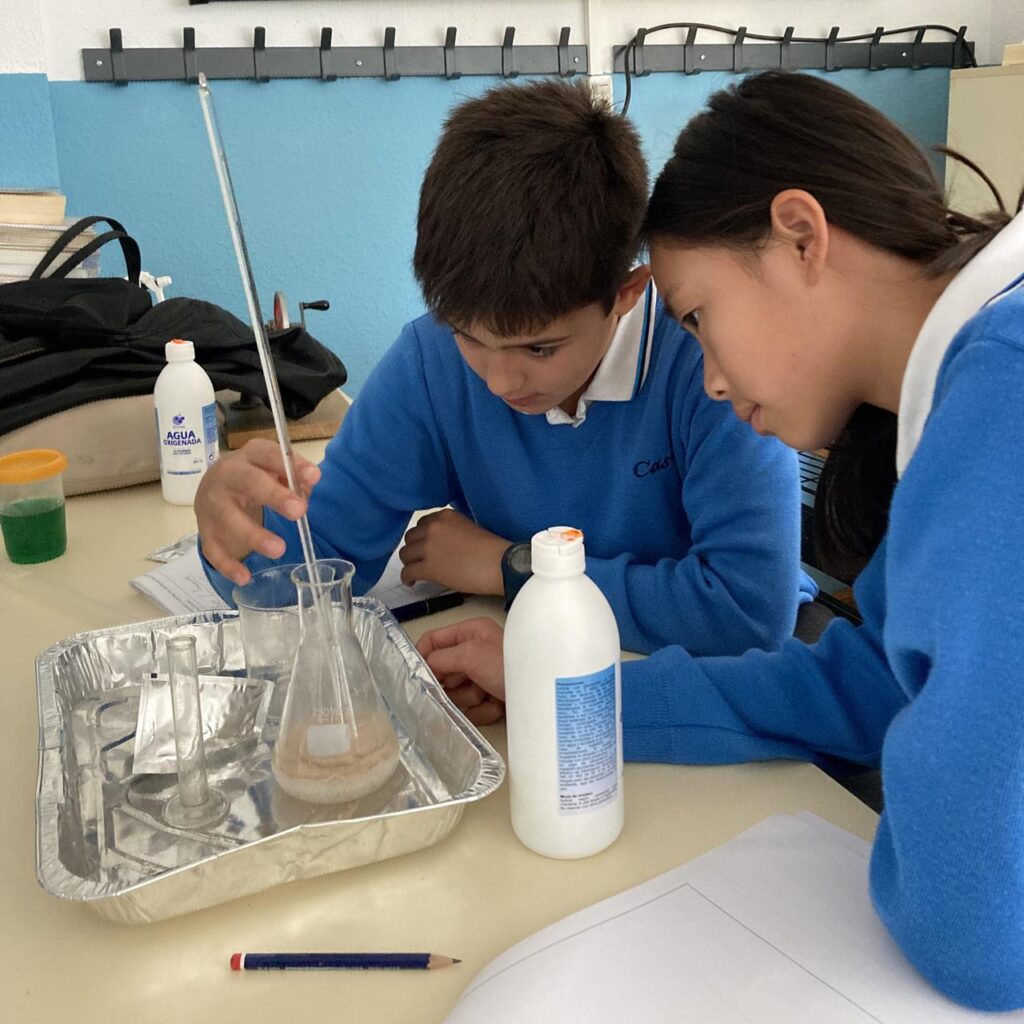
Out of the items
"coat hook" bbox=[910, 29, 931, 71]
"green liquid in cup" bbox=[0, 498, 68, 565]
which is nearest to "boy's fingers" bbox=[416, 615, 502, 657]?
"green liquid in cup" bbox=[0, 498, 68, 565]

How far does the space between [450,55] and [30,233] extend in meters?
0.97

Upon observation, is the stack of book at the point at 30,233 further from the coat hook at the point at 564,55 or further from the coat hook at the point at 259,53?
the coat hook at the point at 564,55

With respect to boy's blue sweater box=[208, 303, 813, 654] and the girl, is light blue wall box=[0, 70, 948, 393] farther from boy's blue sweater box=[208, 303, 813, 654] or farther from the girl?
the girl

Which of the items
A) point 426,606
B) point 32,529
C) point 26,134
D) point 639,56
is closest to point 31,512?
point 32,529

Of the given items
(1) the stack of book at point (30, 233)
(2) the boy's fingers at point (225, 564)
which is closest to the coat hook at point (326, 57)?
(1) the stack of book at point (30, 233)

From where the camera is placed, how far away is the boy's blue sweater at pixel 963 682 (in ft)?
1.66

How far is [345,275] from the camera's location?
7.95 feet

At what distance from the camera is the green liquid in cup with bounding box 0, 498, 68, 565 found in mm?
1169

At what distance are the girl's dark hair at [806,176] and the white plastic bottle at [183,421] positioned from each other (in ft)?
2.43

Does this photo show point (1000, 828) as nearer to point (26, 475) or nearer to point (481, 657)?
point (481, 657)

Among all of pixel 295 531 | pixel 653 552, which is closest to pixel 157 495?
pixel 295 531

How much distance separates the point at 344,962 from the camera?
1.90ft

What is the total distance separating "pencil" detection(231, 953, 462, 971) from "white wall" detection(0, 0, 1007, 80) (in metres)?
2.03

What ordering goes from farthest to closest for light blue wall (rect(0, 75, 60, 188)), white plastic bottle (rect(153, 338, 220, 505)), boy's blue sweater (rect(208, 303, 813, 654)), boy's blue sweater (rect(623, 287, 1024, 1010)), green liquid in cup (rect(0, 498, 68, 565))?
light blue wall (rect(0, 75, 60, 188)) < white plastic bottle (rect(153, 338, 220, 505)) < green liquid in cup (rect(0, 498, 68, 565)) < boy's blue sweater (rect(208, 303, 813, 654)) < boy's blue sweater (rect(623, 287, 1024, 1010))
